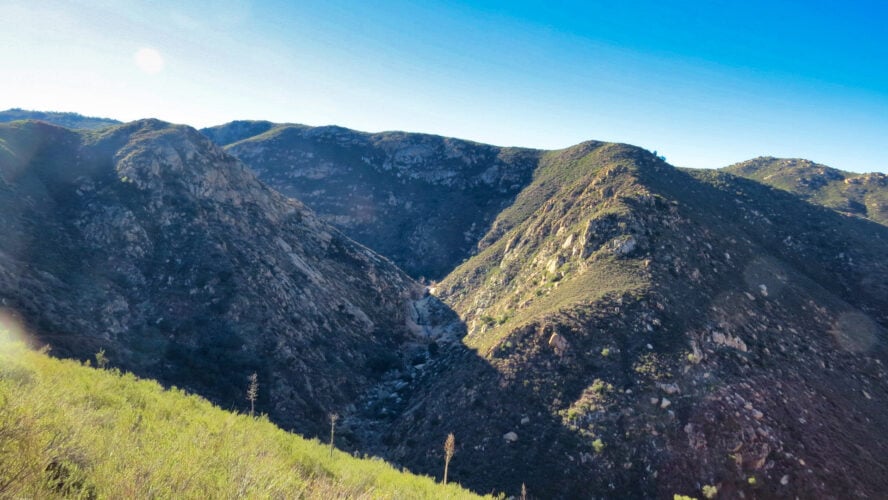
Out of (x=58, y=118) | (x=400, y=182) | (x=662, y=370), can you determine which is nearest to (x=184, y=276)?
(x=662, y=370)

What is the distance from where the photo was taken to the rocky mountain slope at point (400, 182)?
73750 millimetres

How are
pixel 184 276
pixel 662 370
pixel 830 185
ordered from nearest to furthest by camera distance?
1. pixel 662 370
2. pixel 184 276
3. pixel 830 185

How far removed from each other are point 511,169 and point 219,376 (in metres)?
71.2

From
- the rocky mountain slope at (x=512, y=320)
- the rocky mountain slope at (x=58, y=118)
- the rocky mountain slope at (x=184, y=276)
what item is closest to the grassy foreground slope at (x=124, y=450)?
the rocky mountain slope at (x=512, y=320)

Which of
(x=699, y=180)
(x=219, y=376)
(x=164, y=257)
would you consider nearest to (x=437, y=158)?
(x=699, y=180)

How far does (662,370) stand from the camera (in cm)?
2412

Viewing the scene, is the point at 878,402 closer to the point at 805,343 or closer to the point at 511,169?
the point at 805,343

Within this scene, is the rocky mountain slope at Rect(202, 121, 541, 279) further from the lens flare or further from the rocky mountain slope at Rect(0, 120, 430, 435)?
the lens flare

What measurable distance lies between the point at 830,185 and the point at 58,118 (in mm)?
209927

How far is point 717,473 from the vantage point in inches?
765

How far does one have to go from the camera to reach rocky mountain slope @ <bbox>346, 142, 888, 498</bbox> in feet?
65.4

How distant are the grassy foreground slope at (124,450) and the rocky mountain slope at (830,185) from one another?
303ft

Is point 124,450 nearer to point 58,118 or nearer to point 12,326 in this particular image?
point 12,326

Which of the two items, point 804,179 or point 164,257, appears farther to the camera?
point 804,179
